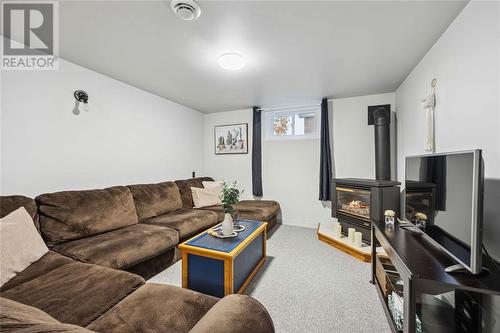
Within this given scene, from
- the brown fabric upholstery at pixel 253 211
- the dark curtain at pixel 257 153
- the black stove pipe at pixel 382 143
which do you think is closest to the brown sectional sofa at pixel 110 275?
the brown fabric upholstery at pixel 253 211

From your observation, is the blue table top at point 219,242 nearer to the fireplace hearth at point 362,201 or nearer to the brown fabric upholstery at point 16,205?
the brown fabric upholstery at point 16,205

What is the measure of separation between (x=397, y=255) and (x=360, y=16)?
1.84 meters

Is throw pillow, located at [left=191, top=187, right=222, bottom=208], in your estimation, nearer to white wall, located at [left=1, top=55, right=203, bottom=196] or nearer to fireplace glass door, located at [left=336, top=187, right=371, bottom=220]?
white wall, located at [left=1, top=55, right=203, bottom=196]

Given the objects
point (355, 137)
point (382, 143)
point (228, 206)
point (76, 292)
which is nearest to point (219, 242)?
point (228, 206)

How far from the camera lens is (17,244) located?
4.73 feet

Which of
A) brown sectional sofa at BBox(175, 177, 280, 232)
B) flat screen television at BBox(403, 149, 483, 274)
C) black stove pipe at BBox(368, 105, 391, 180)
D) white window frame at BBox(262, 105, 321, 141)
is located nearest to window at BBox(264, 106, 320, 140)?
white window frame at BBox(262, 105, 321, 141)

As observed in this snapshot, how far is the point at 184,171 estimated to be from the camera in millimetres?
4160

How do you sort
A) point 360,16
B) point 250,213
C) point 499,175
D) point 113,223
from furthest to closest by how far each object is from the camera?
point 250,213 → point 113,223 → point 360,16 → point 499,175

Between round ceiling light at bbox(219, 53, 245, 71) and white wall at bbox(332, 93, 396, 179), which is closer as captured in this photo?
round ceiling light at bbox(219, 53, 245, 71)

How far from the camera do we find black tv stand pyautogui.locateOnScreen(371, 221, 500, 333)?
3.48 ft

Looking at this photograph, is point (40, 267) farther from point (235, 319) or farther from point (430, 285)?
point (430, 285)

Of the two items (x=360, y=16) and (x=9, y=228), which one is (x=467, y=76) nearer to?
(x=360, y=16)

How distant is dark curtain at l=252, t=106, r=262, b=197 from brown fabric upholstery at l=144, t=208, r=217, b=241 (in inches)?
54.2

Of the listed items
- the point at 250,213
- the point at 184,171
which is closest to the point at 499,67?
the point at 250,213
